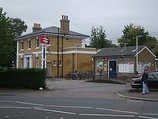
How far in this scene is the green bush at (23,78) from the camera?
2862cm

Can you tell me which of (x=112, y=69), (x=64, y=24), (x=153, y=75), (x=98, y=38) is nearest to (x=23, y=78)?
(x=153, y=75)

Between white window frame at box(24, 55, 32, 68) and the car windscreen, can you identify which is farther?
white window frame at box(24, 55, 32, 68)

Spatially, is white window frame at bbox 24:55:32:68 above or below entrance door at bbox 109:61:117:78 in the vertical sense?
above

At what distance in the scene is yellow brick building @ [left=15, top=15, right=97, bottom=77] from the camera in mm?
53000

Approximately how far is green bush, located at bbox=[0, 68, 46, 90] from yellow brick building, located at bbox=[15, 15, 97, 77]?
2309 centimetres

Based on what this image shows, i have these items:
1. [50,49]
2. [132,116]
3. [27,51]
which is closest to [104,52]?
[50,49]

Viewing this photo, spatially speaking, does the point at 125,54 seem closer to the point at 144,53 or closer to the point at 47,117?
the point at 144,53

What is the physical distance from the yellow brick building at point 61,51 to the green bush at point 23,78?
75.7ft

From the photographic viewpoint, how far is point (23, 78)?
94.2ft

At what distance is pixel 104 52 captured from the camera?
5038 centimetres

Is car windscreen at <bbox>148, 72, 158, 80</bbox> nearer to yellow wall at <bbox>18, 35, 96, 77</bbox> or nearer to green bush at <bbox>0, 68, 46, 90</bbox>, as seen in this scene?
green bush at <bbox>0, 68, 46, 90</bbox>

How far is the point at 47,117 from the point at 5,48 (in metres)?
16.5

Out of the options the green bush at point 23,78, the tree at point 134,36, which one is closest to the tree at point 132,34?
the tree at point 134,36

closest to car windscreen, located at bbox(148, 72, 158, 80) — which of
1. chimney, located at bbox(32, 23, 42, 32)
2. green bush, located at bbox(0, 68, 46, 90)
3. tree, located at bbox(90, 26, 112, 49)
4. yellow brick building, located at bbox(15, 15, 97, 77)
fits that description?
green bush, located at bbox(0, 68, 46, 90)
